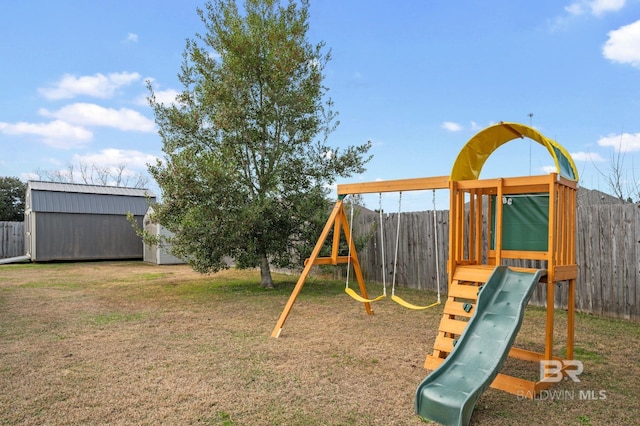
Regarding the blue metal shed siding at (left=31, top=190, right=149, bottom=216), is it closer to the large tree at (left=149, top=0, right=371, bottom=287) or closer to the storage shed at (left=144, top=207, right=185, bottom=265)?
the storage shed at (left=144, top=207, right=185, bottom=265)

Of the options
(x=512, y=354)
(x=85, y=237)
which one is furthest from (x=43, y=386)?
(x=85, y=237)

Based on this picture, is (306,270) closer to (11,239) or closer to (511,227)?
(511,227)

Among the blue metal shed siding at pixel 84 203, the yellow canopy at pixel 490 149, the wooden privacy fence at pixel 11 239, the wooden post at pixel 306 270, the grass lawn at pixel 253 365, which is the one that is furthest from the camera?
the wooden privacy fence at pixel 11 239

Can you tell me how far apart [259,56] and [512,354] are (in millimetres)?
7202

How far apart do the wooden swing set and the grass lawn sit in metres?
0.35

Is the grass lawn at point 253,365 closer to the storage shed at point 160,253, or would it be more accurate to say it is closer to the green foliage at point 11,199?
the storage shed at point 160,253

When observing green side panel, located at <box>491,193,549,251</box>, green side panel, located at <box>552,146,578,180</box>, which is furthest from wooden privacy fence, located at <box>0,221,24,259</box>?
green side panel, located at <box>552,146,578,180</box>

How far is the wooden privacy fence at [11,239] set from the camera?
20.4 m

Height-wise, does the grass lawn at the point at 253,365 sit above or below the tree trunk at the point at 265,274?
below

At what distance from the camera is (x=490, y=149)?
18.2ft

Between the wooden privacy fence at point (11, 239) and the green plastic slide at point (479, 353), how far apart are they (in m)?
22.3

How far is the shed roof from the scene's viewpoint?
61.2 ft

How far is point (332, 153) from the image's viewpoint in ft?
32.2

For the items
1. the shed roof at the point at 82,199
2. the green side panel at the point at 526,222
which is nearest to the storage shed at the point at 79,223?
the shed roof at the point at 82,199
